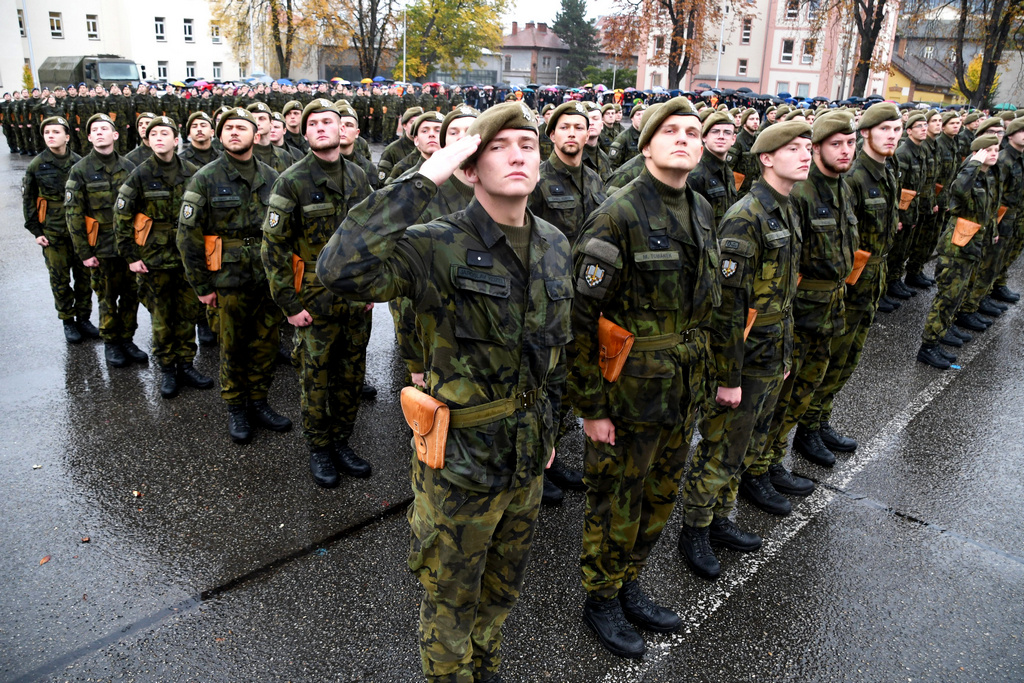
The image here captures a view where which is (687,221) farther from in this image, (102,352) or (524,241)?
(102,352)

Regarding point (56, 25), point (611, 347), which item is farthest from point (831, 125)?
point (56, 25)

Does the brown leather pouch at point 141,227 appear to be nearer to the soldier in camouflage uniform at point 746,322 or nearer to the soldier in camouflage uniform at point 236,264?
the soldier in camouflage uniform at point 236,264

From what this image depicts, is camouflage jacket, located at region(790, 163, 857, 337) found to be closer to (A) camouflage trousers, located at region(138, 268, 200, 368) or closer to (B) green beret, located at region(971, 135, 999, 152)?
(B) green beret, located at region(971, 135, 999, 152)

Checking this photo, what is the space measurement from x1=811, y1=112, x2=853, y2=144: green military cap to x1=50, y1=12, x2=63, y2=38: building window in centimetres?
5288

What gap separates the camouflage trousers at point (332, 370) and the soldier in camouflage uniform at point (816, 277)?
2.80 meters

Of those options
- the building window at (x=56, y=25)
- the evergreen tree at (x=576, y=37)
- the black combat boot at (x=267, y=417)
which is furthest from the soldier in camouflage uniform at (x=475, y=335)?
the evergreen tree at (x=576, y=37)

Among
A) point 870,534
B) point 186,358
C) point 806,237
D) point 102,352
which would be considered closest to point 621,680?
point 870,534

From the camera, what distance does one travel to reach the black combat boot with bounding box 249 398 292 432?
5469 millimetres

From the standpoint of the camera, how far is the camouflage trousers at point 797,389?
4.64 meters

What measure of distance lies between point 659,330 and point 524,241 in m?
0.90

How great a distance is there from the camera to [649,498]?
342 centimetres

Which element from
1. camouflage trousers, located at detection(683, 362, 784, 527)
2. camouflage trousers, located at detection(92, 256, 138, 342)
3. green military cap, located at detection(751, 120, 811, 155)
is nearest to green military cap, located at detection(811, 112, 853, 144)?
green military cap, located at detection(751, 120, 811, 155)

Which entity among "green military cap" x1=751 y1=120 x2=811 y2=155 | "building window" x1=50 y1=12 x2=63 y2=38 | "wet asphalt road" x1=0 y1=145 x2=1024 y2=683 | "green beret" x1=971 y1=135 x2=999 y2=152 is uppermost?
"building window" x1=50 y1=12 x2=63 y2=38

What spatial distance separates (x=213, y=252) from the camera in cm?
518
